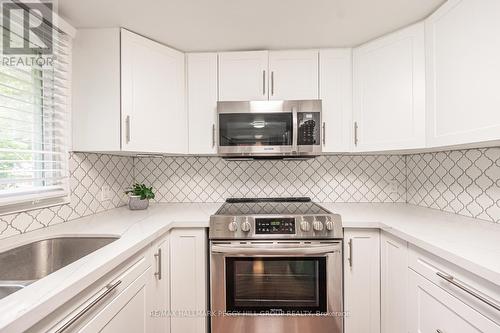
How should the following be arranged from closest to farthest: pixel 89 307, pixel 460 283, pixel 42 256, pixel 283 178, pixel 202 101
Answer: pixel 89 307, pixel 460 283, pixel 42 256, pixel 202 101, pixel 283 178

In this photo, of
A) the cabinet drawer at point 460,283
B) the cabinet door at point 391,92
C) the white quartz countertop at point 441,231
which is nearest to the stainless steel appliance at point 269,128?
the cabinet door at point 391,92

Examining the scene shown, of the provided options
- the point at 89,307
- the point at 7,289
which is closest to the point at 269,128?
the point at 89,307

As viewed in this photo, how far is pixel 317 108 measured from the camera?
1.77 m

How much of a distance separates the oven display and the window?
122cm

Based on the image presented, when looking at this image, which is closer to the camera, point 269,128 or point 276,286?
point 276,286

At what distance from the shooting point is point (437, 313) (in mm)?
1052

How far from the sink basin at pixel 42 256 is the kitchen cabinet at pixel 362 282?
1.40 metres

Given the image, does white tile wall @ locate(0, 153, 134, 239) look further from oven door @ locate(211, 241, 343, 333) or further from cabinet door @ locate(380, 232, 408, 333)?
cabinet door @ locate(380, 232, 408, 333)

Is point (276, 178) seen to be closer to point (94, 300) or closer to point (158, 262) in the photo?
point (158, 262)

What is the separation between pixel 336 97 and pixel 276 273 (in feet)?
4.45

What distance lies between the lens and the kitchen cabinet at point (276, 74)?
1.85m

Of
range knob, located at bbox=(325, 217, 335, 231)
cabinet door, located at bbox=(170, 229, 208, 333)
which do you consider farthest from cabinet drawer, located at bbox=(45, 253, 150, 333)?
range knob, located at bbox=(325, 217, 335, 231)

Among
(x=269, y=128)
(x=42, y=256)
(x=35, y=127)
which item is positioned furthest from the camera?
(x=269, y=128)

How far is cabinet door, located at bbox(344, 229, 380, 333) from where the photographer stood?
1.52 metres
